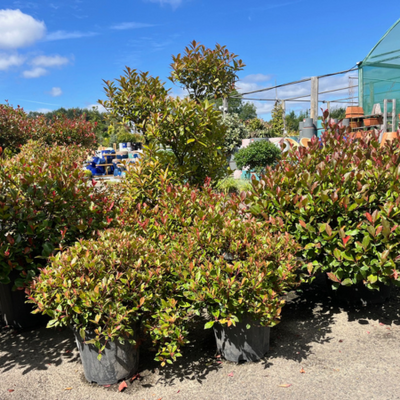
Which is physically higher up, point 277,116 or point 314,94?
point 277,116

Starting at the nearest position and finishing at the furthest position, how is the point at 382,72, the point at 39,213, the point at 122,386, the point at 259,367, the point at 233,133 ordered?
the point at 122,386 → the point at 259,367 → the point at 39,213 → the point at 382,72 → the point at 233,133

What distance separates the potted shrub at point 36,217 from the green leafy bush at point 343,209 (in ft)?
5.00

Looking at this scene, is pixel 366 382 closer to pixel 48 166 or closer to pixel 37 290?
pixel 37 290

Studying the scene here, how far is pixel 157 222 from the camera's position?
3143mm

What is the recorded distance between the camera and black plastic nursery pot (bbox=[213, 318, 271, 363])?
102 inches

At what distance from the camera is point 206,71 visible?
4.77 metres

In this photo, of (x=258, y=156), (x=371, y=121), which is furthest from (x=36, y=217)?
(x=371, y=121)

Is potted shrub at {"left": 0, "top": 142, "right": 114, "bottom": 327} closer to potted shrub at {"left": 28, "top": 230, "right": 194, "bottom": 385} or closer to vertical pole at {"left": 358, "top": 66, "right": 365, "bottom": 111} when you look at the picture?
potted shrub at {"left": 28, "top": 230, "right": 194, "bottom": 385}

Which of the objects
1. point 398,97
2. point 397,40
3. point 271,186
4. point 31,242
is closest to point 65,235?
point 31,242

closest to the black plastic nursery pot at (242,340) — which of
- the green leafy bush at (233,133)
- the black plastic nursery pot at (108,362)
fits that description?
the black plastic nursery pot at (108,362)

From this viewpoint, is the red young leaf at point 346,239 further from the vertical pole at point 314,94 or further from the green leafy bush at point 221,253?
the vertical pole at point 314,94

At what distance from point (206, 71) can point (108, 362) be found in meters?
3.75

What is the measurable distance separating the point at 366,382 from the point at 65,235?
2552mm

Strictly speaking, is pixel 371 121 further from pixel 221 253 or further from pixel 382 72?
pixel 221 253
